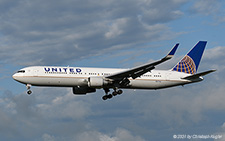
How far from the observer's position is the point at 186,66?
66.8 metres

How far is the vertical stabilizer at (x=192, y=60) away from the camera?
217 feet

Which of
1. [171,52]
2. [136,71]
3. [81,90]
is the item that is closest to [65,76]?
[81,90]

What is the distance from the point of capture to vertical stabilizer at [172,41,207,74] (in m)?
66.1

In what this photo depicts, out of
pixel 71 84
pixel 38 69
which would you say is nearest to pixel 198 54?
pixel 71 84

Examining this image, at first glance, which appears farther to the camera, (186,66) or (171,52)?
(186,66)

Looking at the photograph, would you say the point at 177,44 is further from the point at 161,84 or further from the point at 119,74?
the point at 161,84

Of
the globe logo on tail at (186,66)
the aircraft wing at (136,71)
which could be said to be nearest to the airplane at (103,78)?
the aircraft wing at (136,71)

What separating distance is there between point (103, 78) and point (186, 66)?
1779cm

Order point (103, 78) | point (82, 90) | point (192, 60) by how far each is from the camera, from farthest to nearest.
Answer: point (192, 60), point (82, 90), point (103, 78)

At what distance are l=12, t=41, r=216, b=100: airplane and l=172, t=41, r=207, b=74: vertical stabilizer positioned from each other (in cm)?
196

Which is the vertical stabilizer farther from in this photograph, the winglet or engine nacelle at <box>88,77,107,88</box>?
the winglet

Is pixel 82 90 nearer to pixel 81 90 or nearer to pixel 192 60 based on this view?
pixel 81 90

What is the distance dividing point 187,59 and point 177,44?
21121 mm

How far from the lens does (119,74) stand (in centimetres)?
5519
